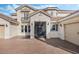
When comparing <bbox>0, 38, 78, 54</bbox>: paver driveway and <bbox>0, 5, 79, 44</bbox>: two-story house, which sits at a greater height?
<bbox>0, 5, 79, 44</bbox>: two-story house

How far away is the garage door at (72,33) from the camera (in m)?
4.54

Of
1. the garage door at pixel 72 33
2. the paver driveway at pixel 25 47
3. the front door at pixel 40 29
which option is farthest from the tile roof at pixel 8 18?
the garage door at pixel 72 33

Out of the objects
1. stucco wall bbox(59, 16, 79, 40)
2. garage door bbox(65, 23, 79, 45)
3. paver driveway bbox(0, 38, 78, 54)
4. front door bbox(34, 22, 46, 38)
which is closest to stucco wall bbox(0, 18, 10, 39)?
paver driveway bbox(0, 38, 78, 54)

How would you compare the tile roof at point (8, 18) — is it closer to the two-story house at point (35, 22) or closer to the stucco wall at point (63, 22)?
the two-story house at point (35, 22)

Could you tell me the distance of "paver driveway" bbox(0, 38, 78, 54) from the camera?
4.49 meters

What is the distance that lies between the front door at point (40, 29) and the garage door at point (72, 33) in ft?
2.37

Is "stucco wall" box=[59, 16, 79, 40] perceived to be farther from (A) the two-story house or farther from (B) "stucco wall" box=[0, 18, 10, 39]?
(B) "stucco wall" box=[0, 18, 10, 39]

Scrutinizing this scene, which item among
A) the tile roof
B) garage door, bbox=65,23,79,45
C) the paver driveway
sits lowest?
the paver driveway

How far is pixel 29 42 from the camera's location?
4.59 m

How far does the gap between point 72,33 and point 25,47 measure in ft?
5.08

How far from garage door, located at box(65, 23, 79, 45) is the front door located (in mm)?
722

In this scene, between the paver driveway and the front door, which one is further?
the front door

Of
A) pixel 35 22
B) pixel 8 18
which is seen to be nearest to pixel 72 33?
pixel 35 22
